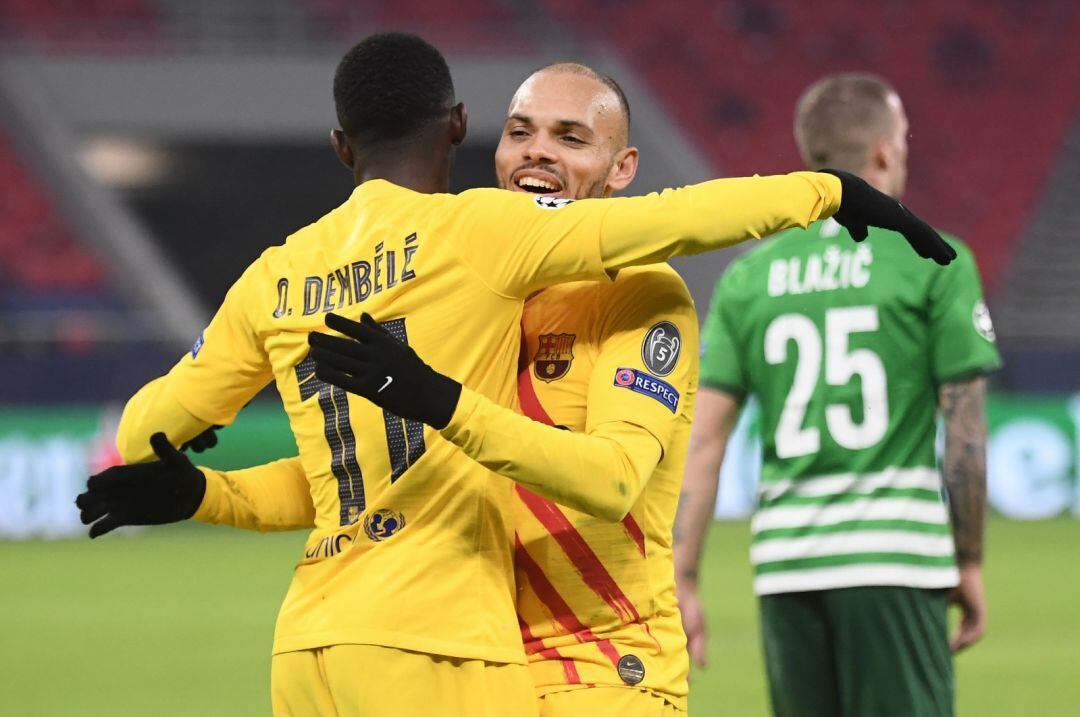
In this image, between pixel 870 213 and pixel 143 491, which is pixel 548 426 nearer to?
pixel 870 213

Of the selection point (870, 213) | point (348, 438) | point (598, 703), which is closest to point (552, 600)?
point (598, 703)

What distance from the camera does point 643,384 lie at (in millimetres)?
2631

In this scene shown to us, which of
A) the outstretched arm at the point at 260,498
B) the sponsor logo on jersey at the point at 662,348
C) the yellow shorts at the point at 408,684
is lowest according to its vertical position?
the yellow shorts at the point at 408,684

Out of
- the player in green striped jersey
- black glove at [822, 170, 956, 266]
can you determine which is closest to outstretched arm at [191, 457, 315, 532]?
black glove at [822, 170, 956, 266]

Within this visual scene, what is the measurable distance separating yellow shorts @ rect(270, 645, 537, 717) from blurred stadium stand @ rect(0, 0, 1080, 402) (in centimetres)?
1396

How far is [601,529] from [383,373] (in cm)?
58

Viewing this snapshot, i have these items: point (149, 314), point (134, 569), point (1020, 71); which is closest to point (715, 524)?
point (134, 569)

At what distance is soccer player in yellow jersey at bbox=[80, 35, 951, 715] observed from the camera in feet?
8.24

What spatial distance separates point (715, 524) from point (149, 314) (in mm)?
7073

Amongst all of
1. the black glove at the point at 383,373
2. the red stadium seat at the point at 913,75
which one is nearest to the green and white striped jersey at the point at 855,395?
the black glove at the point at 383,373

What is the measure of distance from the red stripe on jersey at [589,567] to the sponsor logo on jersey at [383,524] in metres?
0.27

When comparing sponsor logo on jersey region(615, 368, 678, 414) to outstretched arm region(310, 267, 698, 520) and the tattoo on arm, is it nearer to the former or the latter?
outstretched arm region(310, 267, 698, 520)

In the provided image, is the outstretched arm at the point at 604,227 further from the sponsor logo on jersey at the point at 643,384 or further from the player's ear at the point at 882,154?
the player's ear at the point at 882,154

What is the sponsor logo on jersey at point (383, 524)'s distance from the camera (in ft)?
8.45
